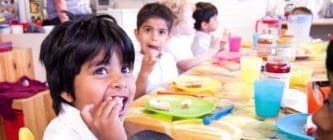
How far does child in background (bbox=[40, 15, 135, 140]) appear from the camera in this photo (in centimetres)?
80

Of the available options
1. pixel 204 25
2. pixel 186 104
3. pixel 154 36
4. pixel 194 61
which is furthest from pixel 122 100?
pixel 204 25

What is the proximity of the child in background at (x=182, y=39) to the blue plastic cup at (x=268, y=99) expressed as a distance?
39.7 inches

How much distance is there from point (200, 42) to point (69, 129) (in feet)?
5.67

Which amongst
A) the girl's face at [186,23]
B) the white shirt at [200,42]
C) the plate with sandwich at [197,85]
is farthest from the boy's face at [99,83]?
the white shirt at [200,42]

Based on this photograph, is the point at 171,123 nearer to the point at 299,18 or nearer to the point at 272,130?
the point at 272,130

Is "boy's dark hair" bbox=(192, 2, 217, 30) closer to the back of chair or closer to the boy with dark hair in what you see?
the boy with dark hair

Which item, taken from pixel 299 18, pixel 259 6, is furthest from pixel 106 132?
pixel 259 6

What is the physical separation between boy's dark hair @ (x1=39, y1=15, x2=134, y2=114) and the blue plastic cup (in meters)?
0.42

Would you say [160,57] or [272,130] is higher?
[160,57]

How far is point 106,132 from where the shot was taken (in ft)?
2.45

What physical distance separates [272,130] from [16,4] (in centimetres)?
267

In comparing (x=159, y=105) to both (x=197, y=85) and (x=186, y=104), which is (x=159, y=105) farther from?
(x=197, y=85)

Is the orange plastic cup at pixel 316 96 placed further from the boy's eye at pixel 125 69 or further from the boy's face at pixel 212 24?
the boy's face at pixel 212 24

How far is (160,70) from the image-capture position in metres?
1.73
